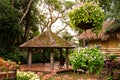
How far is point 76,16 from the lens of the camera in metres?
7.62

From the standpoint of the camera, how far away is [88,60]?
279 inches

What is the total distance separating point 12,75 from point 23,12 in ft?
63.3

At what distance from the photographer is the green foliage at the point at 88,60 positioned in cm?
710

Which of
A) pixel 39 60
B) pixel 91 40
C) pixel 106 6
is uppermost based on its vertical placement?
pixel 106 6

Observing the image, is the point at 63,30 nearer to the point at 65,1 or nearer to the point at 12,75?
the point at 65,1

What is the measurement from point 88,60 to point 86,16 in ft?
3.99

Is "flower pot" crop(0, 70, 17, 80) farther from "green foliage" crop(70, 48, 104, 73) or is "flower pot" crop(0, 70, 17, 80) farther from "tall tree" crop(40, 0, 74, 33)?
"tall tree" crop(40, 0, 74, 33)

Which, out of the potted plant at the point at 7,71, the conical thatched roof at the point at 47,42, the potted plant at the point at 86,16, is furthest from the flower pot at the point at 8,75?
the conical thatched roof at the point at 47,42

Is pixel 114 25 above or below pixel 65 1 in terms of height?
below

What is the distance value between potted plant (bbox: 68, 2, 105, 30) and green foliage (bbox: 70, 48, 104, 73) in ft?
2.30

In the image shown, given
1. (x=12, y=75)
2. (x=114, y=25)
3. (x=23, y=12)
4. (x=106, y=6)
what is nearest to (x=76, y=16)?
(x=12, y=75)

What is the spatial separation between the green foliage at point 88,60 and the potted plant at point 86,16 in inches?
27.6

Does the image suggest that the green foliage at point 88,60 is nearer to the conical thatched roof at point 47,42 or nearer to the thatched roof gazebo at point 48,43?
the thatched roof gazebo at point 48,43

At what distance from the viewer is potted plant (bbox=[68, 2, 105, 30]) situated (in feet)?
24.5
